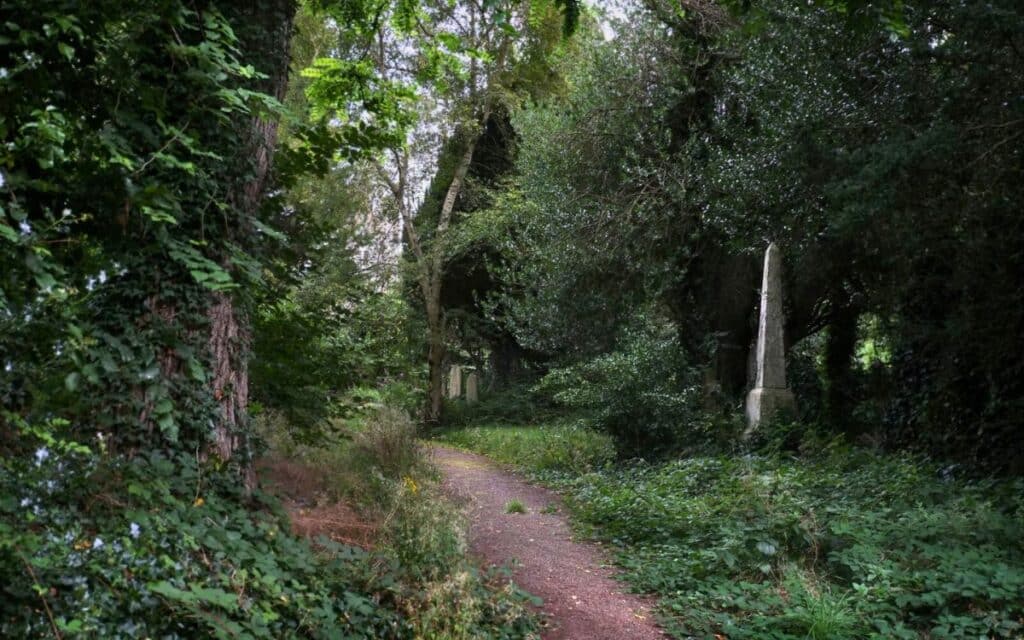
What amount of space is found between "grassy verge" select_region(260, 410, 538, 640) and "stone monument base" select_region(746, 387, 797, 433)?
20.2 feet

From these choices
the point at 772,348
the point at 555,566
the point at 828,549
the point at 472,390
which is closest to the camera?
the point at 828,549

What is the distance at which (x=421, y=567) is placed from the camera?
189 inches

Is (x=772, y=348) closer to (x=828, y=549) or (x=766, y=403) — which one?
(x=766, y=403)

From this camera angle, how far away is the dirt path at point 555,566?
517 cm

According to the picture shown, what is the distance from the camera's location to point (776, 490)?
800 cm

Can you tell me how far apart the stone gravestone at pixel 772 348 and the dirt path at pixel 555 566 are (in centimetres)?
367

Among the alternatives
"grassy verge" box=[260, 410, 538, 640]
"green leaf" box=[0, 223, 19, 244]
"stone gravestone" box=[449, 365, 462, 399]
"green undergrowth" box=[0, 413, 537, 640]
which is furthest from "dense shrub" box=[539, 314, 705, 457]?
"stone gravestone" box=[449, 365, 462, 399]

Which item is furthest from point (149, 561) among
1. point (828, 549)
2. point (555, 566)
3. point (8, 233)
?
point (828, 549)

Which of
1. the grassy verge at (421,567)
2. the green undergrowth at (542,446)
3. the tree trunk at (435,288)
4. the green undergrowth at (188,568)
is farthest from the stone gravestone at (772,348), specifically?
the tree trunk at (435,288)

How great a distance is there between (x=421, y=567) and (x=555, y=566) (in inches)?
85.0

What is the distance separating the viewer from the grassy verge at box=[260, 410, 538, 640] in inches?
168

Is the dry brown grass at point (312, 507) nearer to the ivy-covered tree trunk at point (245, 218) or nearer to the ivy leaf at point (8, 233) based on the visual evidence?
the ivy-covered tree trunk at point (245, 218)

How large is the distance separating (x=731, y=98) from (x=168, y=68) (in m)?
10.5

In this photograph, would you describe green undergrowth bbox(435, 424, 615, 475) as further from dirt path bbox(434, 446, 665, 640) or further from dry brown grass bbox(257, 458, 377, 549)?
dry brown grass bbox(257, 458, 377, 549)
